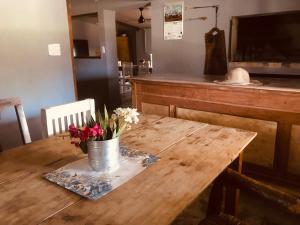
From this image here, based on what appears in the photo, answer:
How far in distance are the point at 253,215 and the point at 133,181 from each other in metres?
1.26

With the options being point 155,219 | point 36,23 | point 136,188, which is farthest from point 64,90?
point 155,219

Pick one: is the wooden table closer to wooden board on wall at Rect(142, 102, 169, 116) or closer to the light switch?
wooden board on wall at Rect(142, 102, 169, 116)

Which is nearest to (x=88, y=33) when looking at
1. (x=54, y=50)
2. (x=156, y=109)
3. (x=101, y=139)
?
(x=54, y=50)

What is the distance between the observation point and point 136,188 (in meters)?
0.95

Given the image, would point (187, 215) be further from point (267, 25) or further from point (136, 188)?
point (267, 25)

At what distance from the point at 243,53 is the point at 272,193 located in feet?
7.57

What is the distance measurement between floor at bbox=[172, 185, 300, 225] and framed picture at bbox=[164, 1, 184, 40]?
2.39 meters

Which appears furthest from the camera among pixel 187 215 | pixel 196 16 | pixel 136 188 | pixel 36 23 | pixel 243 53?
pixel 196 16

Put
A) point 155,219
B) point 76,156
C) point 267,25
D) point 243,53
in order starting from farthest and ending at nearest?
point 243,53, point 267,25, point 76,156, point 155,219

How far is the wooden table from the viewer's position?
807 millimetres

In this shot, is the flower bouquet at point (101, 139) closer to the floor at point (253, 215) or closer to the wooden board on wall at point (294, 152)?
the floor at point (253, 215)

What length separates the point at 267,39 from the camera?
2.80m

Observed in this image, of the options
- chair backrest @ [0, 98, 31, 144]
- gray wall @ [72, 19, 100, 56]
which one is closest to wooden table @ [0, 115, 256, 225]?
chair backrest @ [0, 98, 31, 144]

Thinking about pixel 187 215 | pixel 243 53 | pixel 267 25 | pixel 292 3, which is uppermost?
pixel 292 3
